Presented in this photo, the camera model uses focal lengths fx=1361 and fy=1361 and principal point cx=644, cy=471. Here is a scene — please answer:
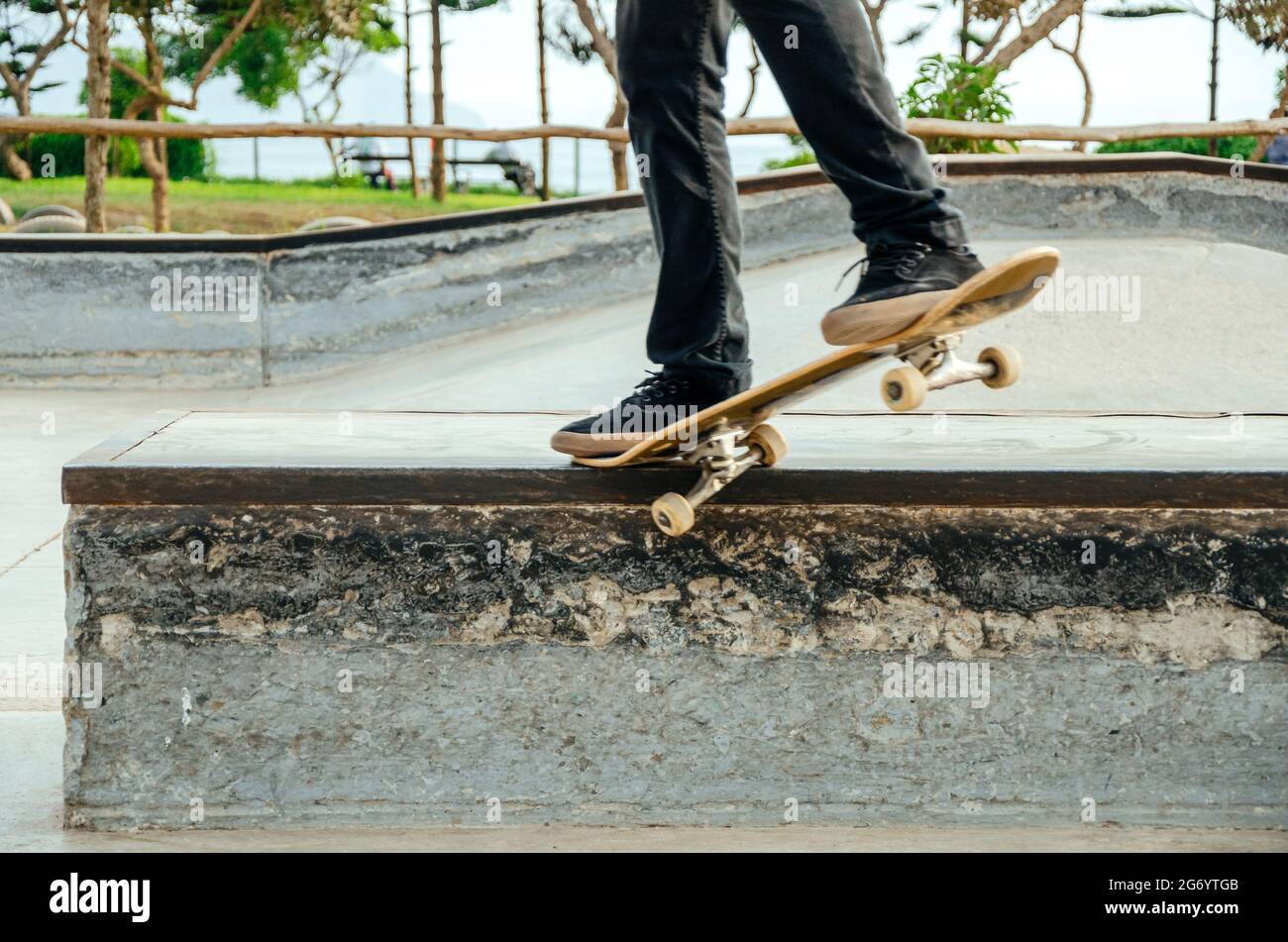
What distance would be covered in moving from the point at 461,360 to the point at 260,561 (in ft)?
18.8

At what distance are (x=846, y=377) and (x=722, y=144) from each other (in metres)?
0.47

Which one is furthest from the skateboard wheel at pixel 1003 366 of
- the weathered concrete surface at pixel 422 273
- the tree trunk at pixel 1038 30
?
the tree trunk at pixel 1038 30

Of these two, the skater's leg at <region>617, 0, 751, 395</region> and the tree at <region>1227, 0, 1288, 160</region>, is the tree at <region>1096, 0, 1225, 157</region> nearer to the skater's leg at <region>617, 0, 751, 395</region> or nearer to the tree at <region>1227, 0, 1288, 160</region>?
the tree at <region>1227, 0, 1288, 160</region>

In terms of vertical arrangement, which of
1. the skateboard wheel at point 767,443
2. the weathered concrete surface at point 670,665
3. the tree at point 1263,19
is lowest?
the weathered concrete surface at point 670,665

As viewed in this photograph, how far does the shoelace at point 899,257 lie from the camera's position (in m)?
2.17

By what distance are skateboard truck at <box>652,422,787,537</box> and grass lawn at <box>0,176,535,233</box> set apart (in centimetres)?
1789

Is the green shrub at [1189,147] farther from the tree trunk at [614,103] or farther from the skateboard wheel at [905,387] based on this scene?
the skateboard wheel at [905,387]

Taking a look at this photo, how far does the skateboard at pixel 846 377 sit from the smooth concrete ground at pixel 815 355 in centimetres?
351

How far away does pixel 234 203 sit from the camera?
76.1 feet

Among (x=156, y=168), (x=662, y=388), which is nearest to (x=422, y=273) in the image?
(x=156, y=168)

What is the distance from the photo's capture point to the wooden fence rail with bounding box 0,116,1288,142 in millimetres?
9102

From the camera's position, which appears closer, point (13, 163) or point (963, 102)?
point (963, 102)

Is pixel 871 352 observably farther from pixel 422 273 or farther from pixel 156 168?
pixel 156 168

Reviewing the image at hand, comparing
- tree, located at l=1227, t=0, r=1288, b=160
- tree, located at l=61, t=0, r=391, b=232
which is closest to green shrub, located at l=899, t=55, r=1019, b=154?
tree, located at l=61, t=0, r=391, b=232
